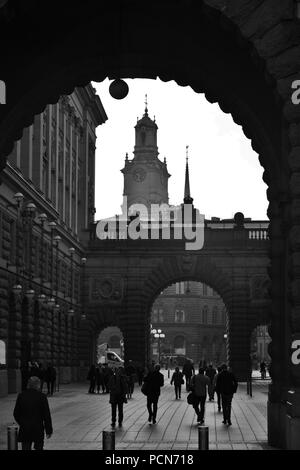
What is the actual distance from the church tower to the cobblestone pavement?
9497 cm

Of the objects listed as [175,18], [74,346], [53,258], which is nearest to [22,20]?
[175,18]

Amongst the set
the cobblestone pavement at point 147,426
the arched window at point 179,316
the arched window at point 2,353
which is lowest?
the cobblestone pavement at point 147,426

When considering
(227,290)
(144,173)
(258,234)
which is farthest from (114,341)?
(227,290)

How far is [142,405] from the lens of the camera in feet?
128

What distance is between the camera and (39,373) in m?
39.7

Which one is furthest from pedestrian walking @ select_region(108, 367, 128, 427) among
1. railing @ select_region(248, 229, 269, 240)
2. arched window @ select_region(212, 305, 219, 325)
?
arched window @ select_region(212, 305, 219, 325)

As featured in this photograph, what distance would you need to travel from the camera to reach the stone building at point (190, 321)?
137750 mm

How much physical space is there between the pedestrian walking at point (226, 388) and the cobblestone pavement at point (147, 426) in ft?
1.23

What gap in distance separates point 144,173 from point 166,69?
378ft

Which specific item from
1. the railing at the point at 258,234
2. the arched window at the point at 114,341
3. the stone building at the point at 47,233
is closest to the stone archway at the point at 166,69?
the stone building at the point at 47,233

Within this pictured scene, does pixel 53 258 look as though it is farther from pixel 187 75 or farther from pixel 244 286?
pixel 187 75

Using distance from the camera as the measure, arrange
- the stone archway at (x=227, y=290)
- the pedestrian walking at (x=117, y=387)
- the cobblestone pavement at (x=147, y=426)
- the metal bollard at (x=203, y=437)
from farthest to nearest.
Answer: the stone archway at (x=227, y=290)
the pedestrian walking at (x=117, y=387)
the cobblestone pavement at (x=147, y=426)
the metal bollard at (x=203, y=437)

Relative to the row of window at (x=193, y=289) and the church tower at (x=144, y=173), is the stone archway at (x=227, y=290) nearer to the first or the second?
the church tower at (x=144, y=173)

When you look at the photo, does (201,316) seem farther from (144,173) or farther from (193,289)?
(144,173)
